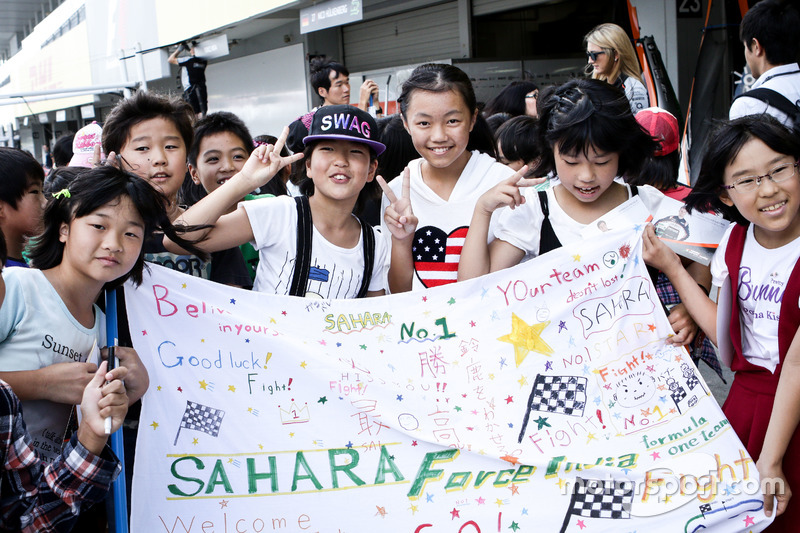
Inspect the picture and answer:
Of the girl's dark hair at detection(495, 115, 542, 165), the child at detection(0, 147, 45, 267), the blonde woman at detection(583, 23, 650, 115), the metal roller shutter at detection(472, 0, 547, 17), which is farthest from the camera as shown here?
the metal roller shutter at detection(472, 0, 547, 17)

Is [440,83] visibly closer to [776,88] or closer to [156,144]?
[156,144]

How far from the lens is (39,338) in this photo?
A: 212 centimetres

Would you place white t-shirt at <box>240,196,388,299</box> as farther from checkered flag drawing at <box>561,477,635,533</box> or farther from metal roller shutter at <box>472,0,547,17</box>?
metal roller shutter at <box>472,0,547,17</box>

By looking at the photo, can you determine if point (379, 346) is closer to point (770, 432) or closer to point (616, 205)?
point (616, 205)

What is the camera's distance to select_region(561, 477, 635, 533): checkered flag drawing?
240 centimetres

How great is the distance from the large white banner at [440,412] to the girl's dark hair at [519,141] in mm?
1657

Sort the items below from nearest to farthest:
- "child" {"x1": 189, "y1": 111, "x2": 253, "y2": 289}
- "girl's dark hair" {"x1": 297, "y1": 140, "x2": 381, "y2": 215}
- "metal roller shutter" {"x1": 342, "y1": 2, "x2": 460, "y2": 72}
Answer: "girl's dark hair" {"x1": 297, "y1": 140, "x2": 381, "y2": 215} < "child" {"x1": 189, "y1": 111, "x2": 253, "y2": 289} < "metal roller shutter" {"x1": 342, "y1": 2, "x2": 460, "y2": 72}

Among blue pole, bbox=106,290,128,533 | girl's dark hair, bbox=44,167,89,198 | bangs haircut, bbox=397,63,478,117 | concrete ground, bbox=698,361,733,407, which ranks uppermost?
bangs haircut, bbox=397,63,478,117

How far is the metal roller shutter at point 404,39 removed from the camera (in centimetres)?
988

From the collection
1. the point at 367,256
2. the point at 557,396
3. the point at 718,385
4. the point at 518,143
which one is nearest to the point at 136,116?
the point at 367,256

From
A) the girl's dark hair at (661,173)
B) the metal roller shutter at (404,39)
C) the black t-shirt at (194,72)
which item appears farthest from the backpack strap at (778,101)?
the black t-shirt at (194,72)

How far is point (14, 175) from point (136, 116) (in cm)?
54

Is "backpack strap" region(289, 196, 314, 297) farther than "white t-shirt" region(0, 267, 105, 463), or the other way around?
"backpack strap" region(289, 196, 314, 297)

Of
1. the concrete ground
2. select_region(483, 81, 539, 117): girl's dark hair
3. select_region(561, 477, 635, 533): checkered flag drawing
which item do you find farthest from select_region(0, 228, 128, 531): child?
select_region(483, 81, 539, 117): girl's dark hair
